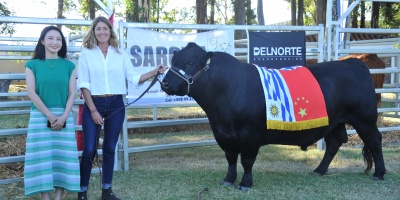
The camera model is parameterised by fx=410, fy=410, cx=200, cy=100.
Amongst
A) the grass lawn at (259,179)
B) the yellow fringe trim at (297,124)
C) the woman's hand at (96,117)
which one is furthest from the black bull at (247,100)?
the woman's hand at (96,117)

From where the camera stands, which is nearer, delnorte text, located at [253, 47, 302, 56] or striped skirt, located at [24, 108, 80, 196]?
striped skirt, located at [24, 108, 80, 196]

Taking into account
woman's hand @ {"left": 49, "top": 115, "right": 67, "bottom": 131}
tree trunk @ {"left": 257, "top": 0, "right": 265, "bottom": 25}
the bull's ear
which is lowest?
woman's hand @ {"left": 49, "top": 115, "right": 67, "bottom": 131}

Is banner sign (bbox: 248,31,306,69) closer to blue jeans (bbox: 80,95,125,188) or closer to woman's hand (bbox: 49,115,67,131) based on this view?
blue jeans (bbox: 80,95,125,188)

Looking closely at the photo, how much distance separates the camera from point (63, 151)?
3.74 m

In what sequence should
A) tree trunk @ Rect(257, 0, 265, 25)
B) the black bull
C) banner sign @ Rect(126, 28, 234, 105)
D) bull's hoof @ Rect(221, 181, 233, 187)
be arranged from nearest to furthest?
1. the black bull
2. bull's hoof @ Rect(221, 181, 233, 187)
3. banner sign @ Rect(126, 28, 234, 105)
4. tree trunk @ Rect(257, 0, 265, 25)

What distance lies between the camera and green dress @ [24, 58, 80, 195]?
363 centimetres

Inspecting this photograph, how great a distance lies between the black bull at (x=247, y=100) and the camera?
167 inches

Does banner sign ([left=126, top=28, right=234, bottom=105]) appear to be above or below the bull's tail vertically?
above

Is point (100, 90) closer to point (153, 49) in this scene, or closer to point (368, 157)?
point (153, 49)

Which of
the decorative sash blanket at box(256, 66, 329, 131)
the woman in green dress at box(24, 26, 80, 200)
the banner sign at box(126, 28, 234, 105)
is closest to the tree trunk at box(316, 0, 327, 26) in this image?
the banner sign at box(126, 28, 234, 105)

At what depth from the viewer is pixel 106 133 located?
408 centimetres

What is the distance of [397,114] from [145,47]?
667 cm

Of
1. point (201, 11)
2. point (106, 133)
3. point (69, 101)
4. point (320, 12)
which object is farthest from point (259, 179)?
point (320, 12)

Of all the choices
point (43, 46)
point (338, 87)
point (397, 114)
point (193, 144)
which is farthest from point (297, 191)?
point (397, 114)
